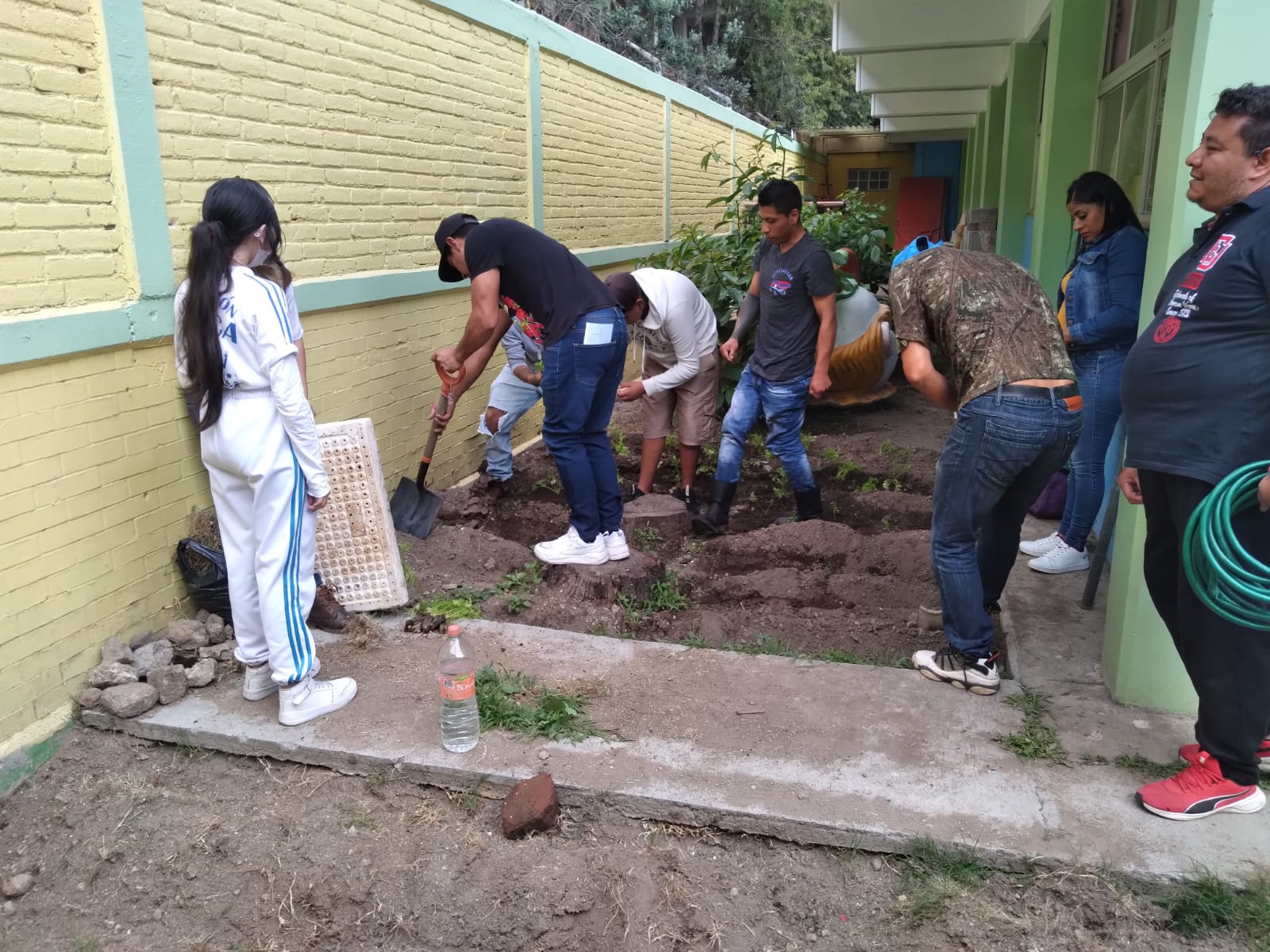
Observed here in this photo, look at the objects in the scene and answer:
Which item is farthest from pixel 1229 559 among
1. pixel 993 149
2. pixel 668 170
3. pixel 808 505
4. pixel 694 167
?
pixel 694 167

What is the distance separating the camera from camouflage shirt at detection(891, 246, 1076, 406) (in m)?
2.97

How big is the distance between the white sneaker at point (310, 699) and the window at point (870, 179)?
2240 cm

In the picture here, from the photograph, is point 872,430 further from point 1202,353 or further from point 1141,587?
point 1202,353

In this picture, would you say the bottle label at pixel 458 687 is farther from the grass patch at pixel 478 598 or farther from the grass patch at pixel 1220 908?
the grass patch at pixel 1220 908

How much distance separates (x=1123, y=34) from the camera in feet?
17.2

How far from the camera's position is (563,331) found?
4.18 meters

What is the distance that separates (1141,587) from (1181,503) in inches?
22.9

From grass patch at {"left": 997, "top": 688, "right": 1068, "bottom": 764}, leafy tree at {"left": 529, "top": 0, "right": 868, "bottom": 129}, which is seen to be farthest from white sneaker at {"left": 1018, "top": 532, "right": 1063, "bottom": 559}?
leafy tree at {"left": 529, "top": 0, "right": 868, "bottom": 129}

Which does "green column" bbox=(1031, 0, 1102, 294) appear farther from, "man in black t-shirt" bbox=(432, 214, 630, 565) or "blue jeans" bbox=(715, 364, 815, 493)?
"man in black t-shirt" bbox=(432, 214, 630, 565)

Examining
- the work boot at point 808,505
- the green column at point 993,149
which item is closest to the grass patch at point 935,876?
the work boot at point 808,505

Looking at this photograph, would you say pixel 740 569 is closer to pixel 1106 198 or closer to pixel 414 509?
pixel 414 509

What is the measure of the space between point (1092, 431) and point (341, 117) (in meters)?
4.03

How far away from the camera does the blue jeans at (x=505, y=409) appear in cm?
581

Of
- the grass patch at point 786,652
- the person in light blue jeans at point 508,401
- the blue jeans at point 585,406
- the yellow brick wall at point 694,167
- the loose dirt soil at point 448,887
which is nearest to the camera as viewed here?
the loose dirt soil at point 448,887
